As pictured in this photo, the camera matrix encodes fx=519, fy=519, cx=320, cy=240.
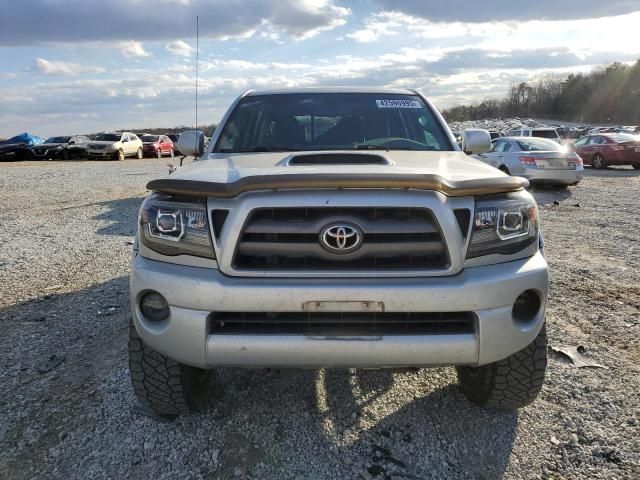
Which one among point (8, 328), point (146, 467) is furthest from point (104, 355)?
point (146, 467)

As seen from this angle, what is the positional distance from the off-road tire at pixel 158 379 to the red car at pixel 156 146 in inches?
1310

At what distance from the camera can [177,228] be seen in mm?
2418

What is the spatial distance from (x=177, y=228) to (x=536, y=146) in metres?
13.8

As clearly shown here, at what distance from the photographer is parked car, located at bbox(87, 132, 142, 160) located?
29422 mm

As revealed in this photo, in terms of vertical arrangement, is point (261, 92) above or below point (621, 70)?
below

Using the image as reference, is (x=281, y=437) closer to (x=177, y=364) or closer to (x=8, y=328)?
(x=177, y=364)

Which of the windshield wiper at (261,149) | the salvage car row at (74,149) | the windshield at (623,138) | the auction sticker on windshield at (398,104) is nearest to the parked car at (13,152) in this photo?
the salvage car row at (74,149)

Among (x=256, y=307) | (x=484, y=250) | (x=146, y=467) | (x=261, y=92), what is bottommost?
(x=146, y=467)

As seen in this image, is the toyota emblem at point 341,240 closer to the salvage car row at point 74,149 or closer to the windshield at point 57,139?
the salvage car row at point 74,149

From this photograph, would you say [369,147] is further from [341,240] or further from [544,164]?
[544,164]

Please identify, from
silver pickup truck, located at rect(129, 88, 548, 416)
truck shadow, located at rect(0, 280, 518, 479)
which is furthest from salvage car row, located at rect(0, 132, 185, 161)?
silver pickup truck, located at rect(129, 88, 548, 416)

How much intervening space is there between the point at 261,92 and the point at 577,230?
652 centimetres

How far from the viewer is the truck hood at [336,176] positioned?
2.30 meters

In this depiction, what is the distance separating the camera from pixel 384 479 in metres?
2.43
